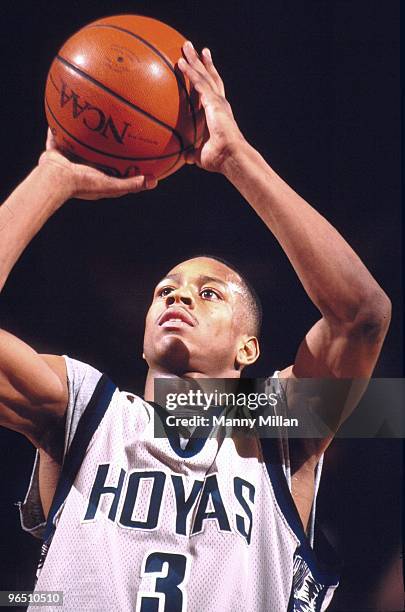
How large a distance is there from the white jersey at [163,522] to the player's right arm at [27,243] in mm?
57

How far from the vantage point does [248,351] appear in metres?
2.01

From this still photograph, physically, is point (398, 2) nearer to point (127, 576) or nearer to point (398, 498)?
point (398, 498)

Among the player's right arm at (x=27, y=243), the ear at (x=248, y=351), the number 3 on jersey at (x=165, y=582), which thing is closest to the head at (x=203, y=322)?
the ear at (x=248, y=351)

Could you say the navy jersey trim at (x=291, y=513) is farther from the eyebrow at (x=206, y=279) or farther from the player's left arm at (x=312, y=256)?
the eyebrow at (x=206, y=279)

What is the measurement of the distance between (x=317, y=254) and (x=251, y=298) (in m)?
0.24

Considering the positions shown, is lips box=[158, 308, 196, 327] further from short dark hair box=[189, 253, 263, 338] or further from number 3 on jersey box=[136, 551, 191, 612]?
number 3 on jersey box=[136, 551, 191, 612]

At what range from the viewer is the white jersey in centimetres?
179

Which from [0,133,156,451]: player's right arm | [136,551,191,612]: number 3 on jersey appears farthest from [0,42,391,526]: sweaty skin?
[136,551,191,612]: number 3 on jersey

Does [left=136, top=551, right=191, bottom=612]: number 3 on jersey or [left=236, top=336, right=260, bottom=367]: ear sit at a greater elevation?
[left=236, top=336, right=260, bottom=367]: ear

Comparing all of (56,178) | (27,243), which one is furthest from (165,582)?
Result: (56,178)

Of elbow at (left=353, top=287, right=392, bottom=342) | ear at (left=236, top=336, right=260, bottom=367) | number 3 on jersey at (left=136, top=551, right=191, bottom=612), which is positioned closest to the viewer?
number 3 on jersey at (left=136, top=551, right=191, bottom=612)

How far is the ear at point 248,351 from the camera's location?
2.00 metres

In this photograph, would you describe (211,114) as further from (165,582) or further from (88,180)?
(165,582)

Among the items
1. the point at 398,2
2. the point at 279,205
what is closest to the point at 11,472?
the point at 279,205
